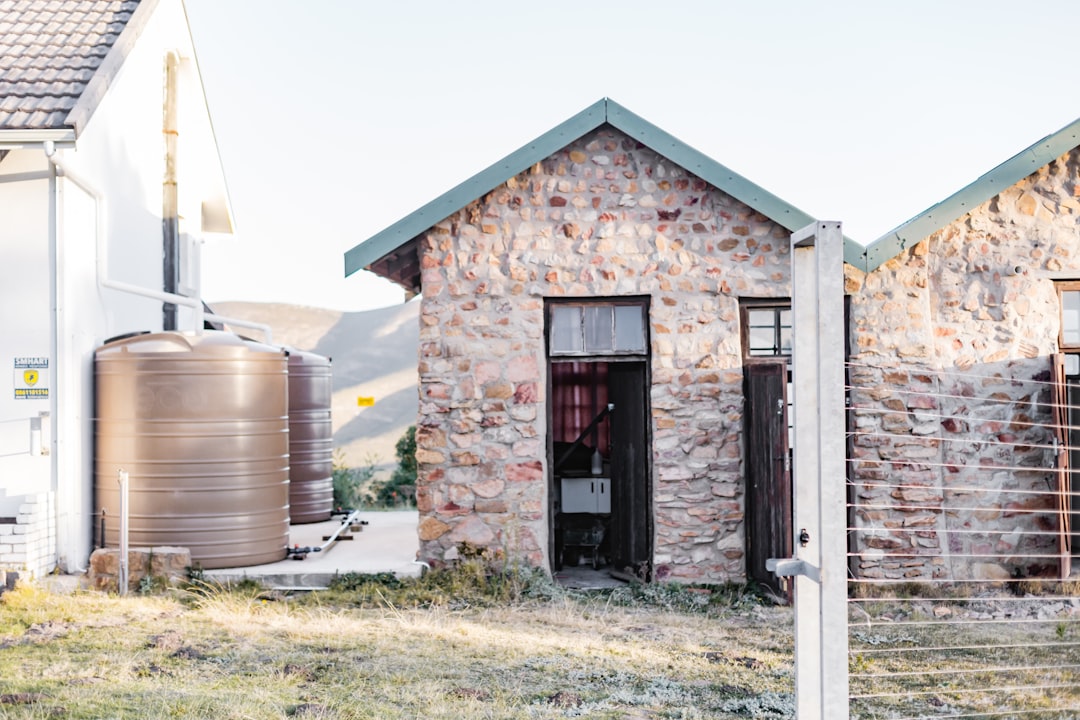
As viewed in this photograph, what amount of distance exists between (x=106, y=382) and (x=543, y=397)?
13.8 feet

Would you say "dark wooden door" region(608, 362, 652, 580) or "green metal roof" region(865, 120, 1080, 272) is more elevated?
"green metal roof" region(865, 120, 1080, 272)

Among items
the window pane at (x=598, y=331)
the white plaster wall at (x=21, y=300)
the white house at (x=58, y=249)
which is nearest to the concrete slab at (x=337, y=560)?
the white house at (x=58, y=249)

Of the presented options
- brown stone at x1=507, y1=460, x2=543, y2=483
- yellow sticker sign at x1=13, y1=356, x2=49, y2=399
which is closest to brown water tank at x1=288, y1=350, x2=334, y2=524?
yellow sticker sign at x1=13, y1=356, x2=49, y2=399

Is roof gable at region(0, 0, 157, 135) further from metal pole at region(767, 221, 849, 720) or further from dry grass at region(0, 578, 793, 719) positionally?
metal pole at region(767, 221, 849, 720)

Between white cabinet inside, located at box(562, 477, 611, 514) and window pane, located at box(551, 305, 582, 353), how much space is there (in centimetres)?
263

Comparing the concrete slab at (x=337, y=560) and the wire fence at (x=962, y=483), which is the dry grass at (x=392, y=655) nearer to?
the concrete slab at (x=337, y=560)

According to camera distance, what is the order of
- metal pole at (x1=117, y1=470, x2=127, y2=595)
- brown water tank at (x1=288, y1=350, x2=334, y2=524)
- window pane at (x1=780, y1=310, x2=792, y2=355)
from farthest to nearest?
brown water tank at (x1=288, y1=350, x2=334, y2=524)
window pane at (x1=780, y1=310, x2=792, y2=355)
metal pole at (x1=117, y1=470, x2=127, y2=595)

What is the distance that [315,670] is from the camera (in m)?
6.95

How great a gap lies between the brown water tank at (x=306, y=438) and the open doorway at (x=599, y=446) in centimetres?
324

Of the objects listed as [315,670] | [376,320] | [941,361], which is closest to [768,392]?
[941,361]

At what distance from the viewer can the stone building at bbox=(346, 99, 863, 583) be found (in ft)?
32.7

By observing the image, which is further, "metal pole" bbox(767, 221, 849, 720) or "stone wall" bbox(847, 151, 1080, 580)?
"stone wall" bbox(847, 151, 1080, 580)

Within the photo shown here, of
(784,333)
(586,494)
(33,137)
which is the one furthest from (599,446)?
(33,137)

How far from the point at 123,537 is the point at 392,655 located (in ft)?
11.3
